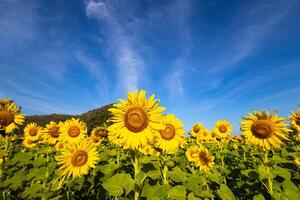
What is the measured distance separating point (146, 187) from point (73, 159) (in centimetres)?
246

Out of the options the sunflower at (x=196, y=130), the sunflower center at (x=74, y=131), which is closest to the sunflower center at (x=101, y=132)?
the sunflower center at (x=74, y=131)

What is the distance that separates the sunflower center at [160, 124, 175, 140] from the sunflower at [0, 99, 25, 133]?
454cm

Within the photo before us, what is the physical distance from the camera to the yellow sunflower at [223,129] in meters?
15.0

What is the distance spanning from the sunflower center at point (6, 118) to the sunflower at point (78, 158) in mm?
2527

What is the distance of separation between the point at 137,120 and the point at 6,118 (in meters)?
4.78

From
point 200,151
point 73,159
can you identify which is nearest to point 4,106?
point 73,159

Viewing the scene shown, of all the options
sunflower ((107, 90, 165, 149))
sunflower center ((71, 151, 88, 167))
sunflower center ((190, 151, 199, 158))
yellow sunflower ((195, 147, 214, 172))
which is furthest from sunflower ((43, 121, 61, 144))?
yellow sunflower ((195, 147, 214, 172))

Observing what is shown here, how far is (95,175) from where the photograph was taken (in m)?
8.18

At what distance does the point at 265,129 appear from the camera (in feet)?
24.7

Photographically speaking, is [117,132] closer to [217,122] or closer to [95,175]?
[95,175]

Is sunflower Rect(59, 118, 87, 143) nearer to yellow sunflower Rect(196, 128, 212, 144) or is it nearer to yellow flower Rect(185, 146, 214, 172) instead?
yellow flower Rect(185, 146, 214, 172)

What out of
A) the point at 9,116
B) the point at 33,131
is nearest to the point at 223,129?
the point at 33,131

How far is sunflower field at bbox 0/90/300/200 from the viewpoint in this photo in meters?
5.36

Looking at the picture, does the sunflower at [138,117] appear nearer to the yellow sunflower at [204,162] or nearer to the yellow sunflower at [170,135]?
the yellow sunflower at [170,135]
